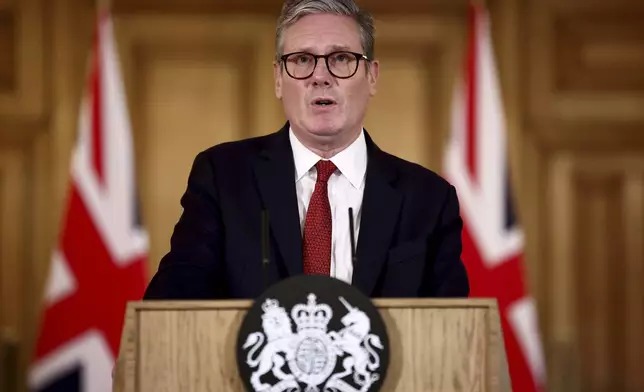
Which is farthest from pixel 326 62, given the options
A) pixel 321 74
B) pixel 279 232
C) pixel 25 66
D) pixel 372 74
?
pixel 25 66

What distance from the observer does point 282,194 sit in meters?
1.94

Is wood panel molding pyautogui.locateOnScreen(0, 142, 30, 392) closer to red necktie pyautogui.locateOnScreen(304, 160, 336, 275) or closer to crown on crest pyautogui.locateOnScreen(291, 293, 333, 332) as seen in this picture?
red necktie pyautogui.locateOnScreen(304, 160, 336, 275)

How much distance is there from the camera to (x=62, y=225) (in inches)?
150

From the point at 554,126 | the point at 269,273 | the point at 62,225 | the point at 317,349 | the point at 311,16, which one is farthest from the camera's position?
the point at 554,126

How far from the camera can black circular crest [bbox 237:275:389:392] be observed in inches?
58.8

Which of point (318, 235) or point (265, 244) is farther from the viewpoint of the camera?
point (318, 235)

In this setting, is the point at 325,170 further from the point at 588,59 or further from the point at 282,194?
the point at 588,59

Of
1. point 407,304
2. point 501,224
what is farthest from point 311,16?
point 501,224

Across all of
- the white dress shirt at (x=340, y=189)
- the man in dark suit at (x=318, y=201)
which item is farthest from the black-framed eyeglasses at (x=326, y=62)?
the white dress shirt at (x=340, y=189)

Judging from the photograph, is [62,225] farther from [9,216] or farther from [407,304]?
[407,304]

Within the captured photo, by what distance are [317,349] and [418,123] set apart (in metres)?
2.63

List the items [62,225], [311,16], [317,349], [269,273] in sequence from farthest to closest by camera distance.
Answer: [62,225]
[311,16]
[269,273]
[317,349]

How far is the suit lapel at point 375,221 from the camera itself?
6.14 ft

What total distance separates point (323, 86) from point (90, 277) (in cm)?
208
